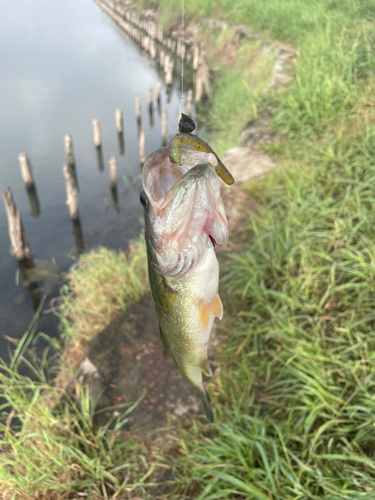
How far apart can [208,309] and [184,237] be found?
1.10 ft

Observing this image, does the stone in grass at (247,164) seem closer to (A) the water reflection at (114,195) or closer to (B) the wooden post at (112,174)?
(B) the wooden post at (112,174)

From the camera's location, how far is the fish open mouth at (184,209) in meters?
0.98

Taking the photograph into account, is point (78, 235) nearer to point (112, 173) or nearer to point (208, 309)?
point (112, 173)

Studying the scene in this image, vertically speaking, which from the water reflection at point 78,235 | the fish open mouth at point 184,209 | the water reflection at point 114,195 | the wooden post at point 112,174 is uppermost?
the fish open mouth at point 184,209

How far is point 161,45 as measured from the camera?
77.9 ft

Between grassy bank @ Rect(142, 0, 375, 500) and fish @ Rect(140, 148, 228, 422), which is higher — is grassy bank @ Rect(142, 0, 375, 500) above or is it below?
below

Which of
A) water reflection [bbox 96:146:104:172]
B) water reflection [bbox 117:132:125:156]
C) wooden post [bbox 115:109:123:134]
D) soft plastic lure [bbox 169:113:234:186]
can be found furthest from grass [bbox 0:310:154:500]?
wooden post [bbox 115:109:123:134]

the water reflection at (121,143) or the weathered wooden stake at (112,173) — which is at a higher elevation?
the weathered wooden stake at (112,173)

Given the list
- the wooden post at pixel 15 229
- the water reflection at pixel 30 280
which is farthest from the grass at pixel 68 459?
the wooden post at pixel 15 229

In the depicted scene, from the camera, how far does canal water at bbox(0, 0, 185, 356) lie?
25.8 feet

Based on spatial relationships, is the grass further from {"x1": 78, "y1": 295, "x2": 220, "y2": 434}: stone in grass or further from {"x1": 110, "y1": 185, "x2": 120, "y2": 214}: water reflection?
{"x1": 110, "y1": 185, "x2": 120, "y2": 214}: water reflection

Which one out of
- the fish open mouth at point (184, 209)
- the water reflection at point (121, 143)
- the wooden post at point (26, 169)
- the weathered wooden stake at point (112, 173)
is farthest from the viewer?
the water reflection at point (121, 143)

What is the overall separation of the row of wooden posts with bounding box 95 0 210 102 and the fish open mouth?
1478cm

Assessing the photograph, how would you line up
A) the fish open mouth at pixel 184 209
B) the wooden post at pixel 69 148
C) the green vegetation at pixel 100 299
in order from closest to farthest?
the fish open mouth at pixel 184 209
the green vegetation at pixel 100 299
the wooden post at pixel 69 148
